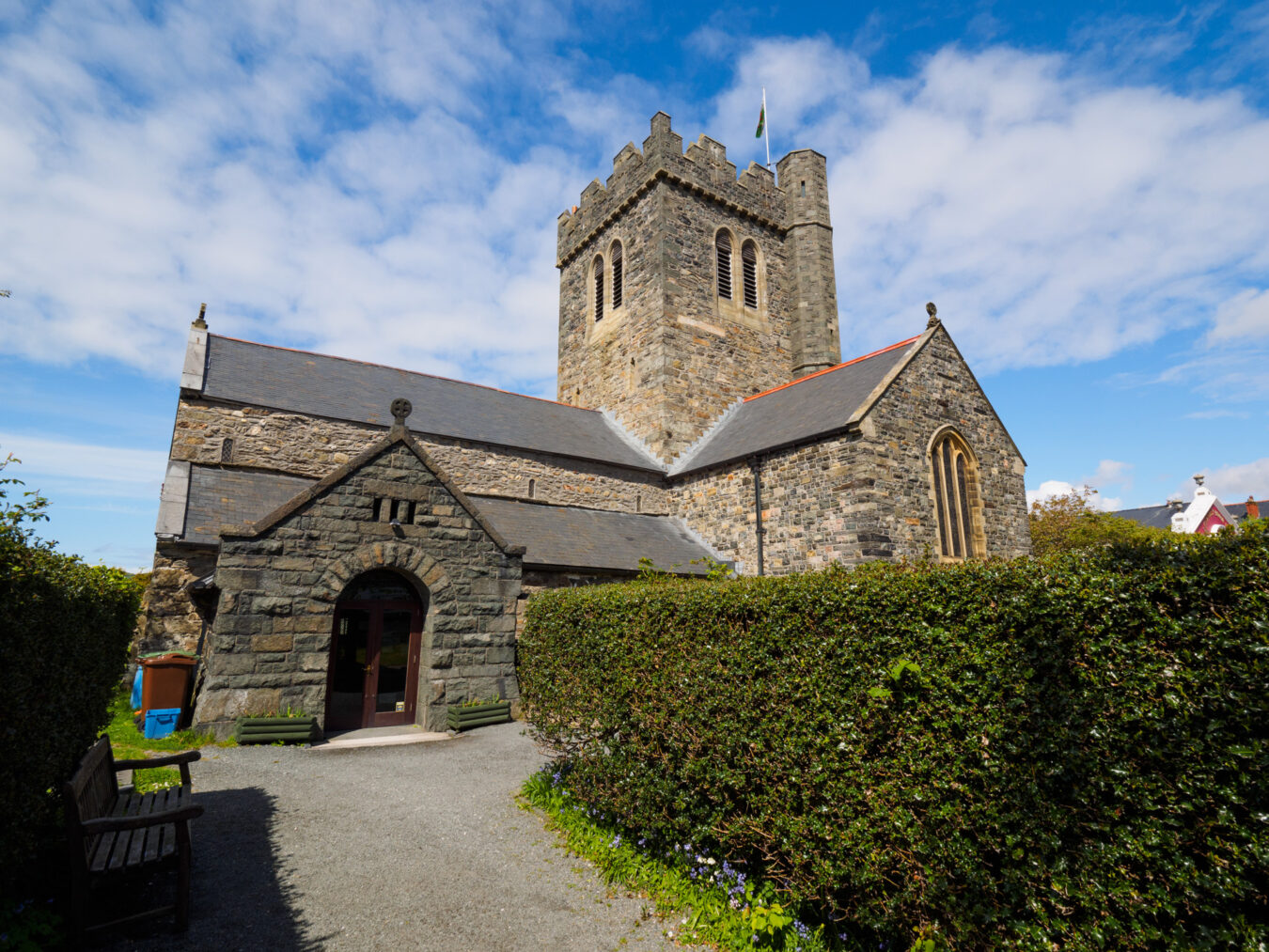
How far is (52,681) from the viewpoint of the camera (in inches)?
168

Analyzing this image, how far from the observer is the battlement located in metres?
23.1

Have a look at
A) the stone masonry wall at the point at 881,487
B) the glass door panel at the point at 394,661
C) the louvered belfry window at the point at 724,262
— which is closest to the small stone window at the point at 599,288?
the louvered belfry window at the point at 724,262

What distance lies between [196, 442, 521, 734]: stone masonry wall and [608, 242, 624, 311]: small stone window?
15.8m

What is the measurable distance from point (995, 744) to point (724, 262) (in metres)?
23.6

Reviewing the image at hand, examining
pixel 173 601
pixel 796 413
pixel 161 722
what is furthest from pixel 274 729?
pixel 796 413

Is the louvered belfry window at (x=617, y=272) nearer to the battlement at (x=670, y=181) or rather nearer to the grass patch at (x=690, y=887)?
the battlement at (x=670, y=181)

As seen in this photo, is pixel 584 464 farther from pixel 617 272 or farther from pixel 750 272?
pixel 750 272

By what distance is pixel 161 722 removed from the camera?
9625mm

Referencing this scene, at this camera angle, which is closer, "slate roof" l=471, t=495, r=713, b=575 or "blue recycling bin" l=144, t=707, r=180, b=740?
"blue recycling bin" l=144, t=707, r=180, b=740

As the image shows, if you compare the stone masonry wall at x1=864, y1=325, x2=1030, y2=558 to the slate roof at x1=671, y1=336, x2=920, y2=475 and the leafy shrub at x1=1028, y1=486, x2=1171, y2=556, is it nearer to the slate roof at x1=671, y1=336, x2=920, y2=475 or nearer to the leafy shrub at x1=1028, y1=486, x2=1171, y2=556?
the slate roof at x1=671, y1=336, x2=920, y2=475

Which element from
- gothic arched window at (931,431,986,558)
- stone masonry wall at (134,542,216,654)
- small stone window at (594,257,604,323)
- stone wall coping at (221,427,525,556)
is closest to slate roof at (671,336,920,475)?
gothic arched window at (931,431,986,558)

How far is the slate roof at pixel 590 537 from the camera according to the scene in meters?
14.7

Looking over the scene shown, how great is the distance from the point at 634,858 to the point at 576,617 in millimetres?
2816

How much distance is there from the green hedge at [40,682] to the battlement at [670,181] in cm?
2232
